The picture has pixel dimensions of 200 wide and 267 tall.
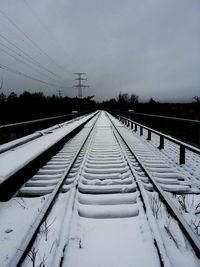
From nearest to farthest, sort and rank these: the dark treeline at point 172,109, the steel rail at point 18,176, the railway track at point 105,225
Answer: the railway track at point 105,225
the steel rail at point 18,176
the dark treeline at point 172,109

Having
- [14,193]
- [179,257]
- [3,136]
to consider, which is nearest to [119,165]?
[14,193]

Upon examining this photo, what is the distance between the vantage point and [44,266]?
271cm

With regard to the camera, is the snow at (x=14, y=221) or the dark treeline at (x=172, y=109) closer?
the snow at (x=14, y=221)

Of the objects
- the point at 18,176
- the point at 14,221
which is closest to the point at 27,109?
the point at 18,176

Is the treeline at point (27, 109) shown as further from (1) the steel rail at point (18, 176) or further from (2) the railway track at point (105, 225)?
(2) the railway track at point (105, 225)

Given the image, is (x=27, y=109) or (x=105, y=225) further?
(x=27, y=109)

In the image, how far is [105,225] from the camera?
3.62m

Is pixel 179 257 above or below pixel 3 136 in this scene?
below

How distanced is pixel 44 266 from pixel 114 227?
48.3 inches

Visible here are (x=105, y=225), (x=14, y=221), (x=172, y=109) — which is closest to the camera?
→ (x=105, y=225)

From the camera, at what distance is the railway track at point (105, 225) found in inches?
113

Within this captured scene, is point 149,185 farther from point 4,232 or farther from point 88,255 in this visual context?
point 4,232

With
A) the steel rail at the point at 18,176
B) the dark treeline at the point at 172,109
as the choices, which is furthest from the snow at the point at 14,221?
the dark treeline at the point at 172,109

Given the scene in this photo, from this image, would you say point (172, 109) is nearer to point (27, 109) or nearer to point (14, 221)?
point (27, 109)
